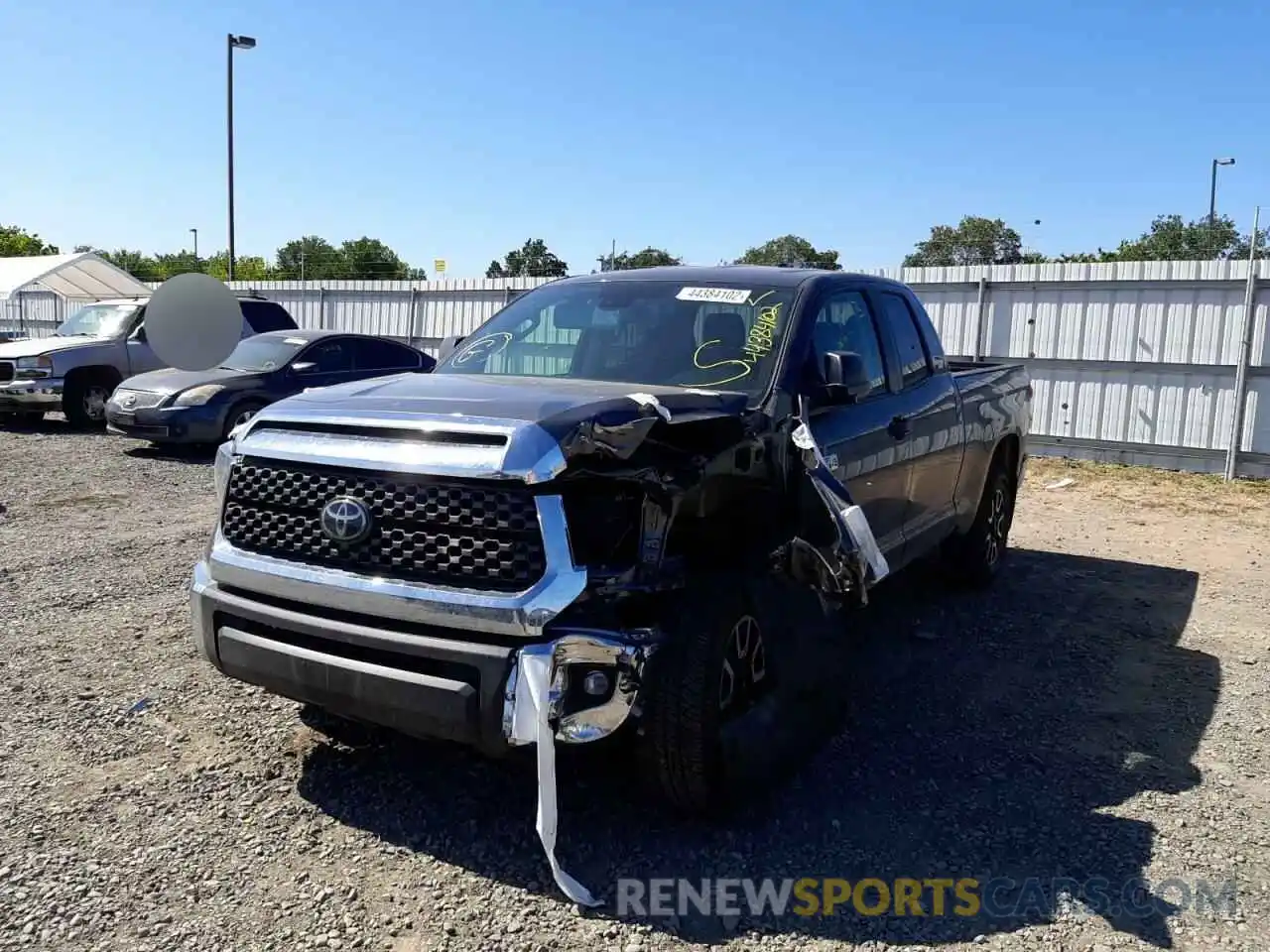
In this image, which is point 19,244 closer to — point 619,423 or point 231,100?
point 231,100

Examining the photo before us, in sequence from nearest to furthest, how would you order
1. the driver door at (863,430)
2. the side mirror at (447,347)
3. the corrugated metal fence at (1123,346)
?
the driver door at (863,430)
the side mirror at (447,347)
the corrugated metal fence at (1123,346)

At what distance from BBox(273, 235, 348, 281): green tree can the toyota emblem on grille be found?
797 inches

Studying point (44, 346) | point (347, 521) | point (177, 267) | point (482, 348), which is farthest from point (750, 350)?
point (177, 267)

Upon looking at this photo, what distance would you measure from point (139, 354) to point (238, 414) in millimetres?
3291

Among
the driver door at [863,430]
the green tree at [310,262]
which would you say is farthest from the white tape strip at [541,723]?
the green tree at [310,262]

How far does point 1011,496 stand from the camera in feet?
23.8

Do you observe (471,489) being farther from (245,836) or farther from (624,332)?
(624,332)

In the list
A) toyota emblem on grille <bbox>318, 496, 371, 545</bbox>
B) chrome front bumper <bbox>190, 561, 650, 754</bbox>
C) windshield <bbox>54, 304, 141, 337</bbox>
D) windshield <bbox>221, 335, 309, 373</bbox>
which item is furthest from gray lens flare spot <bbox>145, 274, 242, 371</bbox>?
chrome front bumper <bbox>190, 561, 650, 754</bbox>

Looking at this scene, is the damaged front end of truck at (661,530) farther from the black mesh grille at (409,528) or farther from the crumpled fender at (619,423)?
the black mesh grille at (409,528)

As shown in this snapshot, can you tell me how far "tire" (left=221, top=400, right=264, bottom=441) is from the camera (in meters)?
11.0

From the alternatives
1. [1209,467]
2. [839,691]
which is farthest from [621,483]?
[1209,467]

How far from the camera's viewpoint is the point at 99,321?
13938 millimetres

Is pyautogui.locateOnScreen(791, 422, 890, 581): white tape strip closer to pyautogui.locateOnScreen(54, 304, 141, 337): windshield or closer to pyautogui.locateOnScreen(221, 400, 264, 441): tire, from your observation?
pyautogui.locateOnScreen(221, 400, 264, 441): tire

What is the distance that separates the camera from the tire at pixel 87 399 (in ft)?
43.0
